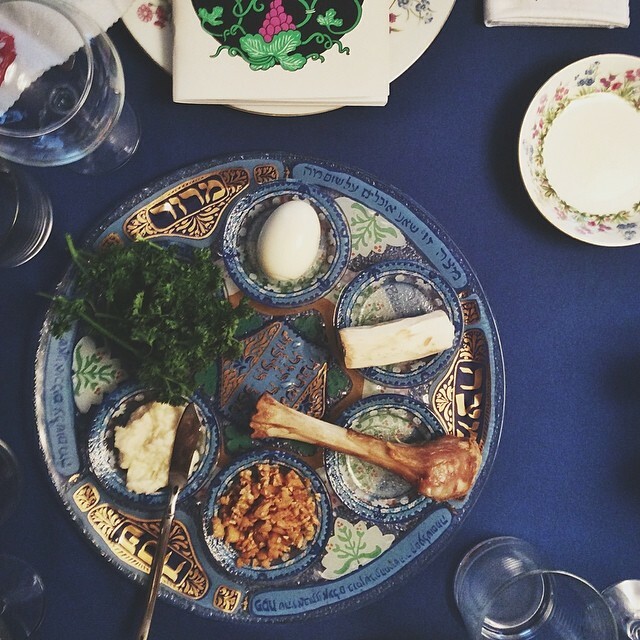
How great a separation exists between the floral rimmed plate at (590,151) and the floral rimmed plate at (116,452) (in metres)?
0.49

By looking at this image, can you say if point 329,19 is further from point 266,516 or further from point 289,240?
point 266,516

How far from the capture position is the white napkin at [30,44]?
75cm

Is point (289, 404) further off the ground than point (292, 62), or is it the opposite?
point (292, 62)

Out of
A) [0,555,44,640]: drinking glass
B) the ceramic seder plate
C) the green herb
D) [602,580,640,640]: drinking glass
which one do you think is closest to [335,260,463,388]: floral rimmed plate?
the ceramic seder plate

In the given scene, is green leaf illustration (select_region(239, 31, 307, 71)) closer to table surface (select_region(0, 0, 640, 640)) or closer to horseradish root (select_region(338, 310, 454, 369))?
table surface (select_region(0, 0, 640, 640))

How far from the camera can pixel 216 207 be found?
2.78 ft

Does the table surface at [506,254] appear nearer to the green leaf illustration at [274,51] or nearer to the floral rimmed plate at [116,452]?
the green leaf illustration at [274,51]

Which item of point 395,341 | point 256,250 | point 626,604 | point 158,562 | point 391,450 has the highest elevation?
point 256,250

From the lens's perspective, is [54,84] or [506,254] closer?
[54,84]

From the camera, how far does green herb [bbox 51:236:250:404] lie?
0.75 meters

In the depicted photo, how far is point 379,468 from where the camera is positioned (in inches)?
33.0

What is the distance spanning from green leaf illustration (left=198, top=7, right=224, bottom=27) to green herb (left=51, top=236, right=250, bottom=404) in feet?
0.89

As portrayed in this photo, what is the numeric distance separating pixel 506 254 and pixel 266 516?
1.46ft

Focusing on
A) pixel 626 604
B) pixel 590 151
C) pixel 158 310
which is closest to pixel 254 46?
pixel 158 310
